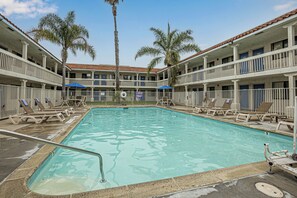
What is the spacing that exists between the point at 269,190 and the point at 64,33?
19.9 meters

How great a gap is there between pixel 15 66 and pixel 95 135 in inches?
329

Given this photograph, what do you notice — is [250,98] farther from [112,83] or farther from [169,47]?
[112,83]

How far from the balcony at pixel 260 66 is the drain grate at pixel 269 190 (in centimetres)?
955

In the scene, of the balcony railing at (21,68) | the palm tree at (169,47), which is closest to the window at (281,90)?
the palm tree at (169,47)

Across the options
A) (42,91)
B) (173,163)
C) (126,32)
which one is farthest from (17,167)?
(126,32)

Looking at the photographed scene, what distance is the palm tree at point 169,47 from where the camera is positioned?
18536mm

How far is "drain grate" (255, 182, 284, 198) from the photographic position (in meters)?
2.28

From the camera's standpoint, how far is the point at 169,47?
1908 centimetres

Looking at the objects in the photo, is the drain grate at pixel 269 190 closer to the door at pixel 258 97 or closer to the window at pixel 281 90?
the window at pixel 281 90

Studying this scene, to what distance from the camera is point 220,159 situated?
4535 millimetres

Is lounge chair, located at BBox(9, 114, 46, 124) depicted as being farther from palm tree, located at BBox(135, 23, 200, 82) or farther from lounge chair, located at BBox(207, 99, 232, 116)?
palm tree, located at BBox(135, 23, 200, 82)

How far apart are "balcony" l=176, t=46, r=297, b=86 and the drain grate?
376 inches

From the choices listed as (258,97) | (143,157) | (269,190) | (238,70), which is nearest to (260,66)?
(238,70)

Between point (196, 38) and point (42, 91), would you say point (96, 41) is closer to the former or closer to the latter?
point (42, 91)
